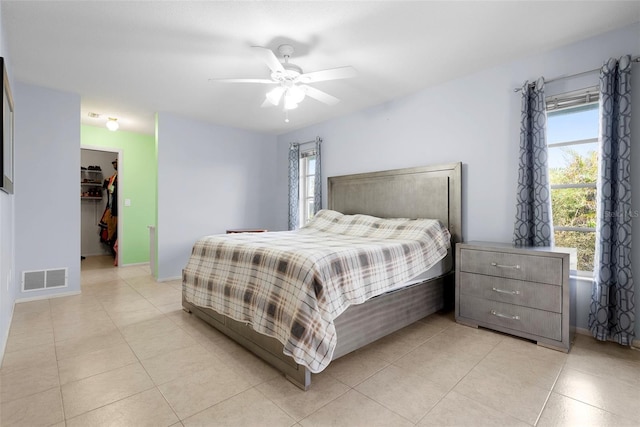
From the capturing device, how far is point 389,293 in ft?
7.95

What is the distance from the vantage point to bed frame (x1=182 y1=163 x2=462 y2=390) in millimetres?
2047

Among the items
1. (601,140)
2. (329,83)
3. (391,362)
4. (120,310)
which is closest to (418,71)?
(329,83)

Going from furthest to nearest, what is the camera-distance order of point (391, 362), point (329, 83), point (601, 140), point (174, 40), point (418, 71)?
point (329, 83) → point (418, 71) → point (174, 40) → point (601, 140) → point (391, 362)

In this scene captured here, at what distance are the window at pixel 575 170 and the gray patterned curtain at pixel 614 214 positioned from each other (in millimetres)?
206

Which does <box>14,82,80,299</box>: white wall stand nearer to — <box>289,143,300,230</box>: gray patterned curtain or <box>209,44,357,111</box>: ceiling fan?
<box>209,44,357,111</box>: ceiling fan

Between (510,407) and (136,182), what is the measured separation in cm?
622

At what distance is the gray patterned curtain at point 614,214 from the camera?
221 cm

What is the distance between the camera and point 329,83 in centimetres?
340

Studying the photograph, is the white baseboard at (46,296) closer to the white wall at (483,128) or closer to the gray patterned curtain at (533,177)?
the white wall at (483,128)

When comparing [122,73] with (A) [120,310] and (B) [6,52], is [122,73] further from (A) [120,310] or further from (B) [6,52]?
(A) [120,310]

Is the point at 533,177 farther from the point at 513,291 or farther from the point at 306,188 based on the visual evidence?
the point at 306,188

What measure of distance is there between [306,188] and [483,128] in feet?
9.77

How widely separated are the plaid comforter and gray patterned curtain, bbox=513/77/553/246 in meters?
0.68

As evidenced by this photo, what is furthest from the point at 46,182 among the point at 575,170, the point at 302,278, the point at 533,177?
the point at 575,170
